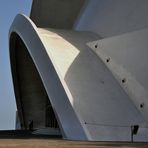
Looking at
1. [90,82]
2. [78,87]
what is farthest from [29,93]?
[78,87]

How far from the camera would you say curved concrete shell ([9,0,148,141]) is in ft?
49.5

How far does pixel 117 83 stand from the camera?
16922 millimetres

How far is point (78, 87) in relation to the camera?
56.9 ft

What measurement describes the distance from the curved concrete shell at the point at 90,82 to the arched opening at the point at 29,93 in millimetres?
5270

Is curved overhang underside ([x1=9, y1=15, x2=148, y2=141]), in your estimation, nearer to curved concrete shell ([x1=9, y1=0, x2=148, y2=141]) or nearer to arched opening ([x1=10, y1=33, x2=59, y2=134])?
curved concrete shell ([x1=9, y1=0, x2=148, y2=141])

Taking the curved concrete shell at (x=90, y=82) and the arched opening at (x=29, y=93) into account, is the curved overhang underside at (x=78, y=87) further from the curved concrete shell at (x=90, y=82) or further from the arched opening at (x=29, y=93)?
the arched opening at (x=29, y=93)

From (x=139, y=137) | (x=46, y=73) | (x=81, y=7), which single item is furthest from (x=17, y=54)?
(x=139, y=137)

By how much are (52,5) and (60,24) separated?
5.06 ft

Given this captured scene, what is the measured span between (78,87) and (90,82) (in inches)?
25.6

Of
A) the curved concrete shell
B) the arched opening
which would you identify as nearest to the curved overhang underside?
the curved concrete shell

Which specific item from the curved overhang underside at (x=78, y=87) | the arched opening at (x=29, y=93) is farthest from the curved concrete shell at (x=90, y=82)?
the arched opening at (x=29, y=93)

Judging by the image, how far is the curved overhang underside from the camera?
15164 mm

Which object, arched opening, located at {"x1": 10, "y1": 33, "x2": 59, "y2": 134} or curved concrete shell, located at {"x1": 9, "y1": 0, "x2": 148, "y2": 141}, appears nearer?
curved concrete shell, located at {"x1": 9, "y1": 0, "x2": 148, "y2": 141}

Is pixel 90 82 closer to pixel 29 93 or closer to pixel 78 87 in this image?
pixel 78 87
